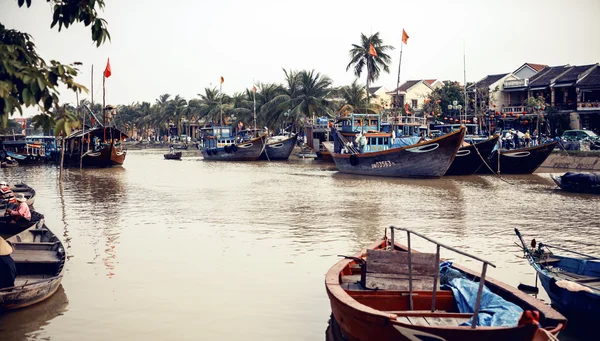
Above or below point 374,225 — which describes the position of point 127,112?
above

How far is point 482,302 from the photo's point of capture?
6797 mm

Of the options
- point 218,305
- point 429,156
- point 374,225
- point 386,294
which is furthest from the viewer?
point 429,156

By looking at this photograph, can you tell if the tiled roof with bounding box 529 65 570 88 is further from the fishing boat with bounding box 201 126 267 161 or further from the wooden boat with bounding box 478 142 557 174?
the fishing boat with bounding box 201 126 267 161

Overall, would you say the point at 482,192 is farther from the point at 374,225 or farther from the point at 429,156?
the point at 374,225

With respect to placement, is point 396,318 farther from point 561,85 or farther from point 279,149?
point 561,85

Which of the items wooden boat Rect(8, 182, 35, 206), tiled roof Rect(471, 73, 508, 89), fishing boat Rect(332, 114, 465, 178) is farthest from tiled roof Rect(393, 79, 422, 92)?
wooden boat Rect(8, 182, 35, 206)

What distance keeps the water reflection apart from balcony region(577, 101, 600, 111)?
41821mm

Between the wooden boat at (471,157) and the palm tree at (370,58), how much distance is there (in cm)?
2262

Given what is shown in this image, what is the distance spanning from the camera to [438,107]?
53969 mm

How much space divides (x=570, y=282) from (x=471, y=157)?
2460cm

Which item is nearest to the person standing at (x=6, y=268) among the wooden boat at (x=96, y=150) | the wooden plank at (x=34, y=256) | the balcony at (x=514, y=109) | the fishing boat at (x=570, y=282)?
the wooden plank at (x=34, y=256)

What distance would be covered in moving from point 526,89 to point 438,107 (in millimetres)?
8051

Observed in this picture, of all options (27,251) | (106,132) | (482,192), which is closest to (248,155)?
(106,132)

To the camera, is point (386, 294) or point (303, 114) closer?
point (386, 294)
